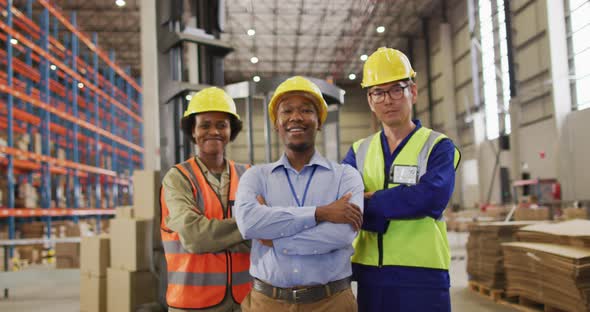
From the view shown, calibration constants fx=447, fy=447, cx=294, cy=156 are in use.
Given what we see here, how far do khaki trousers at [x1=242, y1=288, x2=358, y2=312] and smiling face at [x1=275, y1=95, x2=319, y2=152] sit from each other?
75cm

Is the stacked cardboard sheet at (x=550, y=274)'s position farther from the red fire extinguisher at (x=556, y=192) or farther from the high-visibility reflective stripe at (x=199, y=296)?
the red fire extinguisher at (x=556, y=192)

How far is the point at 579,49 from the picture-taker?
51.6 ft

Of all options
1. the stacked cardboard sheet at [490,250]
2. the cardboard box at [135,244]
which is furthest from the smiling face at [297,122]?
the stacked cardboard sheet at [490,250]

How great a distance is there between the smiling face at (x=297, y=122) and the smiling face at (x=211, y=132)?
0.83 m

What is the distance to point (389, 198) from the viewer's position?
7.52 feet

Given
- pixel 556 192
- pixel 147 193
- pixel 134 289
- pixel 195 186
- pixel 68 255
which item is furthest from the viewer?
pixel 556 192

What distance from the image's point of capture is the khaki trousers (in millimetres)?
2051

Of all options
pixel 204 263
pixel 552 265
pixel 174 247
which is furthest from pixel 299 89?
pixel 552 265

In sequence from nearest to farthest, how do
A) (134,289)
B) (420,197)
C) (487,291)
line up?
(420,197) < (134,289) < (487,291)

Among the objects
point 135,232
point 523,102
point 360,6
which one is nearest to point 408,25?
point 360,6

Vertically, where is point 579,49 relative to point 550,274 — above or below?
above

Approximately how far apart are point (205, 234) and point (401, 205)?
1.14m

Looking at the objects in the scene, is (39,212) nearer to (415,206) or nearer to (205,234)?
(205,234)

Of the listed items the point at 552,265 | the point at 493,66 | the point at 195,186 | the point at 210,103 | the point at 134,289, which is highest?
the point at 493,66
